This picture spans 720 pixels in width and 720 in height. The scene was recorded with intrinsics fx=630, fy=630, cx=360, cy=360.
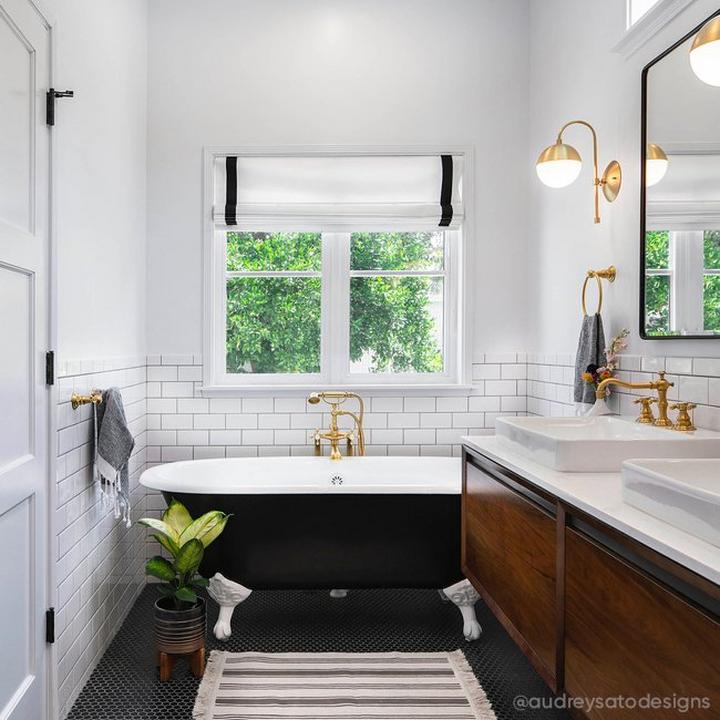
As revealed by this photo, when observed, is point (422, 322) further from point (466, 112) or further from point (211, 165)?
point (211, 165)

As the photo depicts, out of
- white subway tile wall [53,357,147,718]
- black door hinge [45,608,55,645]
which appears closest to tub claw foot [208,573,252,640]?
white subway tile wall [53,357,147,718]

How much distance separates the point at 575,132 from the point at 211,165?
195cm

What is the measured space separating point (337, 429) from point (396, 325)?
0.72m

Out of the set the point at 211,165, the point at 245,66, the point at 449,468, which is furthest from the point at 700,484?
the point at 245,66

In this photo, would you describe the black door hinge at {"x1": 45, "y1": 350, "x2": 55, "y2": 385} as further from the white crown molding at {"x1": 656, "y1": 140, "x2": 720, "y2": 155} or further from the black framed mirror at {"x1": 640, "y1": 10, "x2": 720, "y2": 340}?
the white crown molding at {"x1": 656, "y1": 140, "x2": 720, "y2": 155}

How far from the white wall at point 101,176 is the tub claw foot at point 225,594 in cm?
114

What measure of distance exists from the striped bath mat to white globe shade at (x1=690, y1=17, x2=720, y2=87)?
2.22 m

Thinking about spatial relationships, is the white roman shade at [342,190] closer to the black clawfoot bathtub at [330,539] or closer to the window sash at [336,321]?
the window sash at [336,321]

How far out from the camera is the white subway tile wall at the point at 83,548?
2.28m

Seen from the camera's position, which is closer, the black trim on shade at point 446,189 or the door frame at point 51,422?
the door frame at point 51,422

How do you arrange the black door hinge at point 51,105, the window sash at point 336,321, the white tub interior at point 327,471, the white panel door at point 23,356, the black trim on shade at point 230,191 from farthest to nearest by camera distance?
1. the window sash at point 336,321
2. the black trim on shade at point 230,191
3. the white tub interior at point 327,471
4. the black door hinge at point 51,105
5. the white panel door at point 23,356

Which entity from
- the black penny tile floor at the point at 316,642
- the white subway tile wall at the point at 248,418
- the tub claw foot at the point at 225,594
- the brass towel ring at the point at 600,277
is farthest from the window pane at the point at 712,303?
the tub claw foot at the point at 225,594

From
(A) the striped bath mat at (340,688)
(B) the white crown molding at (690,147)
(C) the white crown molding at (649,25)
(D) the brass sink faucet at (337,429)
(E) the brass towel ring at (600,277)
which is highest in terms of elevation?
(C) the white crown molding at (649,25)

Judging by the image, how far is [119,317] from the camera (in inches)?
121
